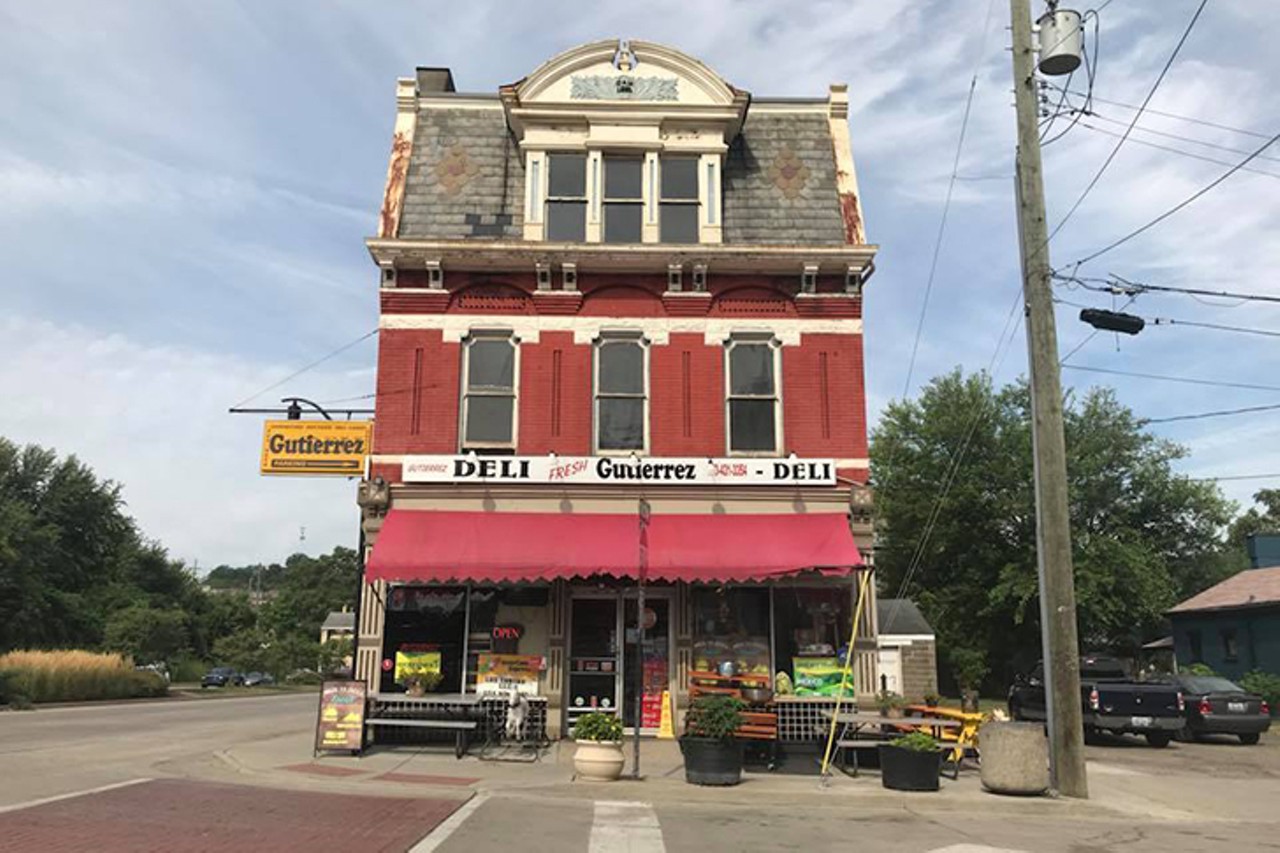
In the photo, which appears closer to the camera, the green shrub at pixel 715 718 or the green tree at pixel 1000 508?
the green shrub at pixel 715 718

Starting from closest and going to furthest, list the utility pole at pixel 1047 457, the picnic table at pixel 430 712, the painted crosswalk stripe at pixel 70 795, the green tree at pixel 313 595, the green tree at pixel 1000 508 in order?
the painted crosswalk stripe at pixel 70 795, the utility pole at pixel 1047 457, the picnic table at pixel 430 712, the green tree at pixel 1000 508, the green tree at pixel 313 595

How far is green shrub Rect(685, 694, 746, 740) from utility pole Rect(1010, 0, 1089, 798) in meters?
3.89

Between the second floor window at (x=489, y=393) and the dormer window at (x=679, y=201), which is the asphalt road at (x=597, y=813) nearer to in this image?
the second floor window at (x=489, y=393)

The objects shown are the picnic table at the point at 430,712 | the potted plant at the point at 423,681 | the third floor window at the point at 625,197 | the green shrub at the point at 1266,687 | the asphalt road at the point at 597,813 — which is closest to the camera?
the asphalt road at the point at 597,813

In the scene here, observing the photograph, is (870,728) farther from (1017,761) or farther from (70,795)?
(70,795)

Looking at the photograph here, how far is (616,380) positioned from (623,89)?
5435 mm

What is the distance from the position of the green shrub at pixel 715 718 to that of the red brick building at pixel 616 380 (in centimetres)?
234

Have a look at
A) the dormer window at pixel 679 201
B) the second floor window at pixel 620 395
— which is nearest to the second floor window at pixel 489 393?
the second floor window at pixel 620 395

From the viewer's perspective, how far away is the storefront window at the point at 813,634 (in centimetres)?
1536

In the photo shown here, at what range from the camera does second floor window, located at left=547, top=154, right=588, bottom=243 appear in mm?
17109

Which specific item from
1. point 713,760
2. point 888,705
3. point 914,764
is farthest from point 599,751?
point 888,705

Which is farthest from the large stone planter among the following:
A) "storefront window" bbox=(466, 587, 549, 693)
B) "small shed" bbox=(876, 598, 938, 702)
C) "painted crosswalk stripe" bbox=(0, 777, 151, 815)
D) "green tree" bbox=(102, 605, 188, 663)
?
"green tree" bbox=(102, 605, 188, 663)

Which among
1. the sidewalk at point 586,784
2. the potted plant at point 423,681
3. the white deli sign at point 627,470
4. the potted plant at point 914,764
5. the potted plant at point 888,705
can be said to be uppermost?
the white deli sign at point 627,470

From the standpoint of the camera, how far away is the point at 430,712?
14.8m
